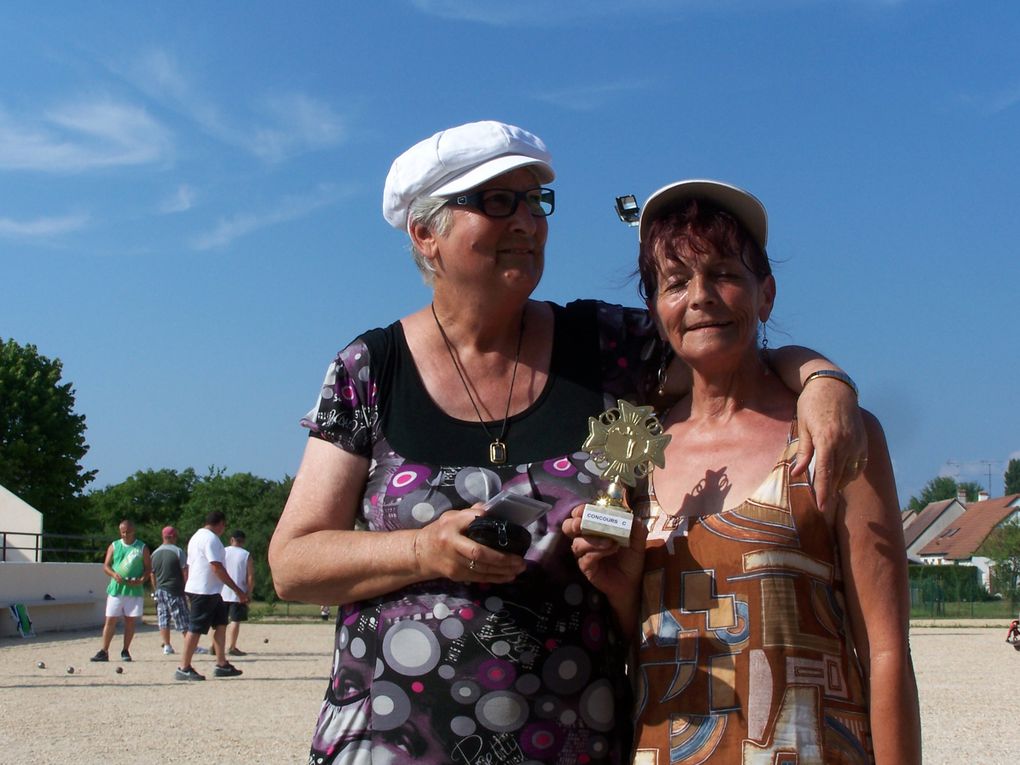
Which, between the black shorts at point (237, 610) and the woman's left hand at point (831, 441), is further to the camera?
the black shorts at point (237, 610)

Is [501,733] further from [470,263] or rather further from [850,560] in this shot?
[470,263]

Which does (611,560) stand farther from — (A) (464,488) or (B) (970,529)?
(B) (970,529)

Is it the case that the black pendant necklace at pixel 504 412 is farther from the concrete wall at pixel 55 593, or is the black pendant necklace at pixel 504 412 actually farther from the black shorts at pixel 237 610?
the concrete wall at pixel 55 593

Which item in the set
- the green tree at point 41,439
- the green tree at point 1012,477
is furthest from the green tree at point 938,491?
the green tree at point 41,439

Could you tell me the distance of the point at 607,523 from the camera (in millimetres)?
2525

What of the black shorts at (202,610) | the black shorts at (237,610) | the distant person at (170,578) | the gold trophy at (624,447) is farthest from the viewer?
the black shorts at (237,610)

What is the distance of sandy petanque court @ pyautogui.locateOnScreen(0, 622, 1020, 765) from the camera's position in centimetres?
988

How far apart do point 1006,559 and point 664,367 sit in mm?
52927

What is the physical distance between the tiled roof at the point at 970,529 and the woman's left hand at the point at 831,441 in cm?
8086

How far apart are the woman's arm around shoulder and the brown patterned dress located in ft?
0.16

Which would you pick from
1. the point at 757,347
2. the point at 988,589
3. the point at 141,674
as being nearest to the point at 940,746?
the point at 757,347

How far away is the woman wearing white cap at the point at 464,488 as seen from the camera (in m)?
2.77

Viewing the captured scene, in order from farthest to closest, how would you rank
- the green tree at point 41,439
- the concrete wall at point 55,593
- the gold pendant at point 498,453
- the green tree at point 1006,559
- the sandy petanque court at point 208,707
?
the green tree at point 41,439, the green tree at point 1006,559, the concrete wall at point 55,593, the sandy petanque court at point 208,707, the gold pendant at point 498,453

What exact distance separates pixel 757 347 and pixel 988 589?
5415 centimetres
